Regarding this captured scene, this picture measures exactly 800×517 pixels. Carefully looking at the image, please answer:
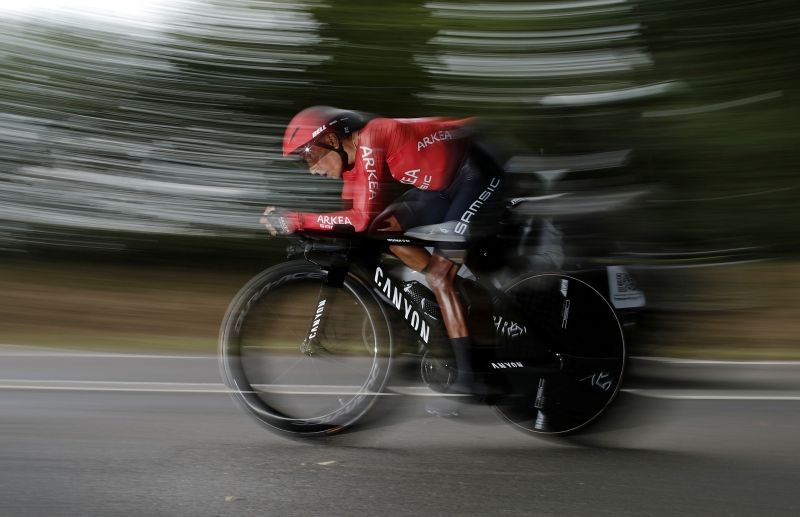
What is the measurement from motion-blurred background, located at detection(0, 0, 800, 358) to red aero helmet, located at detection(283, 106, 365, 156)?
336cm

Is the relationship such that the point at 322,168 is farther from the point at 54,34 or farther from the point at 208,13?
the point at 54,34

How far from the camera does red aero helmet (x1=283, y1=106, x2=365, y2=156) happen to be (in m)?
4.22

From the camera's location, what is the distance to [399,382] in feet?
14.4

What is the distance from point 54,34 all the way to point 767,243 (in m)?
7.09

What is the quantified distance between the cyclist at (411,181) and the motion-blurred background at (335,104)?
10.1 ft

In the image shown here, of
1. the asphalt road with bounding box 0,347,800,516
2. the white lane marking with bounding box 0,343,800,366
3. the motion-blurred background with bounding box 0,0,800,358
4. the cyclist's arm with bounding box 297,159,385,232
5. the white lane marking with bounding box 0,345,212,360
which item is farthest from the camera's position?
the motion-blurred background with bounding box 0,0,800,358

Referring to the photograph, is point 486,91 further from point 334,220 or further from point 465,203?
point 334,220

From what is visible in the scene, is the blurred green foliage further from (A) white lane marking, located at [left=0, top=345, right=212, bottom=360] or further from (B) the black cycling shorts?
(B) the black cycling shorts

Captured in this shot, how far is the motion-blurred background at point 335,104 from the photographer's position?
821 cm

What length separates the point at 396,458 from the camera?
422cm

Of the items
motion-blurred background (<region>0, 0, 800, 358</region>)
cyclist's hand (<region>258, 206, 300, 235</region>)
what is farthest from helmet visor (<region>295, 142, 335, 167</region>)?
motion-blurred background (<region>0, 0, 800, 358</region>)

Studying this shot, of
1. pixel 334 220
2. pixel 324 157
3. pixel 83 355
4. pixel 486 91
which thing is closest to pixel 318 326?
pixel 334 220

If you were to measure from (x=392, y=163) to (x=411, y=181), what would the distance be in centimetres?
14

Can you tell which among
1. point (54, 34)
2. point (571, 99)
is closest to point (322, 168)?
point (571, 99)
